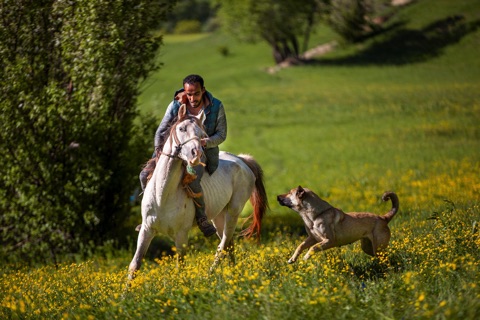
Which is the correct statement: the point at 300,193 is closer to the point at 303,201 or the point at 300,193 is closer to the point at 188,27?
the point at 303,201

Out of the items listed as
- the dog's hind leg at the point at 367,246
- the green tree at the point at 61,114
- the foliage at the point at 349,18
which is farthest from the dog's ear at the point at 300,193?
the foliage at the point at 349,18

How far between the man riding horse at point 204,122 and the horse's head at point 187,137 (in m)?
0.45

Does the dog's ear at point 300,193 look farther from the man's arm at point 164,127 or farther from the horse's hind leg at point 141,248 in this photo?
the horse's hind leg at point 141,248

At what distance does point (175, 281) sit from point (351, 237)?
8.65 ft

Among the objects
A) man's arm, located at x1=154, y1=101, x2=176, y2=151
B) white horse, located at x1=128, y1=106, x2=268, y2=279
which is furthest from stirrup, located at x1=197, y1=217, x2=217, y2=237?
man's arm, located at x1=154, y1=101, x2=176, y2=151

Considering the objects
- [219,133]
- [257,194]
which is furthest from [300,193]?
[257,194]

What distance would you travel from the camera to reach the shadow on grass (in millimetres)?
66812

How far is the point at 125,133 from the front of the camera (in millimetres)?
15617

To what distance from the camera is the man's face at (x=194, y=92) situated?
10.1 metres

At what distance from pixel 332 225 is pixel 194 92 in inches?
103

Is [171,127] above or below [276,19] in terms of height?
above

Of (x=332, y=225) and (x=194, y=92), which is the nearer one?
(x=332, y=225)

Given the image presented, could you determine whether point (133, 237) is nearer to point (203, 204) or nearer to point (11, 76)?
point (11, 76)

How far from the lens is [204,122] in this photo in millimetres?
10609
